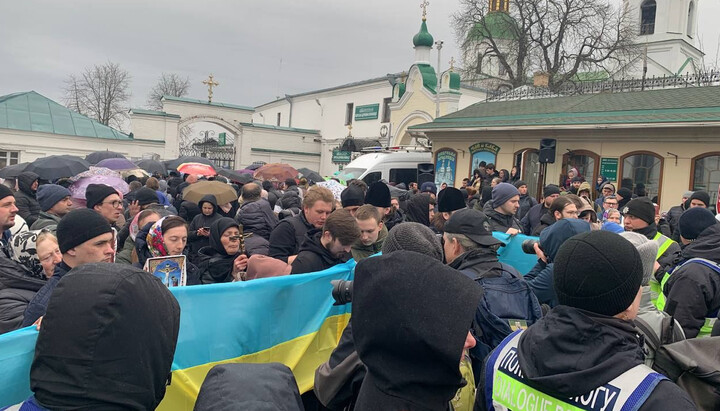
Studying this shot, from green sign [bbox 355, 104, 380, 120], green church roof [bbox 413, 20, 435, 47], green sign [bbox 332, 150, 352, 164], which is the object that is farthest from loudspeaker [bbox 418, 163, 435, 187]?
green sign [bbox 355, 104, 380, 120]

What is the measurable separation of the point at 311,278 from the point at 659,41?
5374cm

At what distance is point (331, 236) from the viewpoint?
14.2 ft

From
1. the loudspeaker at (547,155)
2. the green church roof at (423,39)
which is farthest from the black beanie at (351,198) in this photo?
the green church roof at (423,39)

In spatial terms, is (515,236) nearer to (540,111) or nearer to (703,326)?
(703,326)

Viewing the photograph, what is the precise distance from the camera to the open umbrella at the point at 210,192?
832 cm

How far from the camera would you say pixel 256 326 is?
11.7 feet

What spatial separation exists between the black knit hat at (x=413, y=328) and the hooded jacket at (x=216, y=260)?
3343 mm

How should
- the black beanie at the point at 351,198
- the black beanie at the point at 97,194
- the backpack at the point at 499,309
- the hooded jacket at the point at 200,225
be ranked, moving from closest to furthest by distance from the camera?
1. the backpack at the point at 499,309
2. the black beanie at the point at 97,194
3. the hooded jacket at the point at 200,225
4. the black beanie at the point at 351,198

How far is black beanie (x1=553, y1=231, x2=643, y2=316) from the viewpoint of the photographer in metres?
2.01

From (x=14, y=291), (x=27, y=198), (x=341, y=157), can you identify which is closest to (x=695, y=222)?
(x=14, y=291)

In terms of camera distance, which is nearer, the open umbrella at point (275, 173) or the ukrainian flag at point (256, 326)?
the ukrainian flag at point (256, 326)

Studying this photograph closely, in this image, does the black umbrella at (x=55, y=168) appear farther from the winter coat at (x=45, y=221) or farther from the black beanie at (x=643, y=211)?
the black beanie at (x=643, y=211)

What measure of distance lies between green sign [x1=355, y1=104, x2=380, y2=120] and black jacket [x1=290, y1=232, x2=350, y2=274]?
4000cm

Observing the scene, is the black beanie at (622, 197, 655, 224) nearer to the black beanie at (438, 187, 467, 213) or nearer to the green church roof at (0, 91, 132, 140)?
the black beanie at (438, 187, 467, 213)
